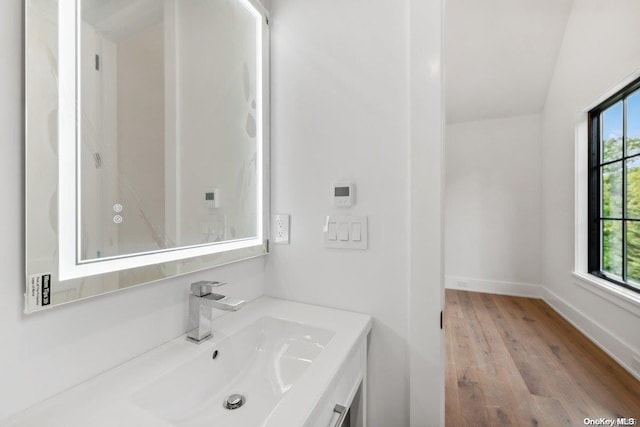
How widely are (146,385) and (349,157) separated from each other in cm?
90

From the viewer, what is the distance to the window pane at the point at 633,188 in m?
2.01

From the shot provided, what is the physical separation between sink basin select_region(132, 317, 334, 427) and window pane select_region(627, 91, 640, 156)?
2816 millimetres

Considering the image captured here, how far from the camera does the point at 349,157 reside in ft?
3.39

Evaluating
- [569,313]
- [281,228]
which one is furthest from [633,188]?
[281,228]

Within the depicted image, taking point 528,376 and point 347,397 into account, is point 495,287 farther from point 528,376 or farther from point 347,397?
point 347,397

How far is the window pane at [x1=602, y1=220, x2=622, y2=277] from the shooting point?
2236 millimetres

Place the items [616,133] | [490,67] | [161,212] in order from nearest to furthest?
[161,212]
[616,133]
[490,67]

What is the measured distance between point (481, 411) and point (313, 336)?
1.37m

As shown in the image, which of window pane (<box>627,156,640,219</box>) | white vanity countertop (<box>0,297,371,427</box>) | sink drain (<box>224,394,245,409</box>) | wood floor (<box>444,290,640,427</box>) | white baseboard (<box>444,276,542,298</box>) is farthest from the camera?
white baseboard (<box>444,276,542,298</box>)

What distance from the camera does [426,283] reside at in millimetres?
895

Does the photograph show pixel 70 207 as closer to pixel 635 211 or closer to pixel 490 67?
pixel 635 211

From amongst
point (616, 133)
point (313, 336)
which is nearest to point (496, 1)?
point (616, 133)

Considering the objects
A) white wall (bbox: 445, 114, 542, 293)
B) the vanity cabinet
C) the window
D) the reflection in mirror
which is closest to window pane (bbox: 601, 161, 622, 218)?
the window

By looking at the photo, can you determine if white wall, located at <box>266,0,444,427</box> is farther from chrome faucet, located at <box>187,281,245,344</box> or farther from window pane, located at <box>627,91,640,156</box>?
window pane, located at <box>627,91,640,156</box>
